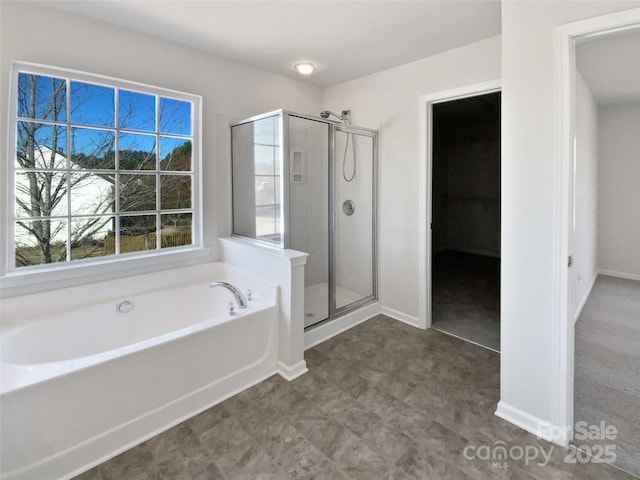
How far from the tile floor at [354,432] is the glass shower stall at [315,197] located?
0.89 metres

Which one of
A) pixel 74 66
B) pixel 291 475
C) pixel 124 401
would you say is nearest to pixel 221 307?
pixel 124 401

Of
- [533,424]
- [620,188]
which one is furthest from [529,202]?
[620,188]

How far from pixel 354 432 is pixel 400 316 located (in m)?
1.68

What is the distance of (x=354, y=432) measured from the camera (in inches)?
72.6

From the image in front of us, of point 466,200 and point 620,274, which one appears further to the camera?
point 466,200

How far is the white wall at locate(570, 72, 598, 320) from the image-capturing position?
3111 mm

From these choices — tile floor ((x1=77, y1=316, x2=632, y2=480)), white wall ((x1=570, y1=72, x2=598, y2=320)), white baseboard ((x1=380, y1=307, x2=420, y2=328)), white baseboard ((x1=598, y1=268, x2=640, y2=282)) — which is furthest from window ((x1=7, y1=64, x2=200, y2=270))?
white baseboard ((x1=598, y1=268, x2=640, y2=282))

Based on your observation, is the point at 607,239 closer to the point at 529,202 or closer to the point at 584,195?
the point at 584,195

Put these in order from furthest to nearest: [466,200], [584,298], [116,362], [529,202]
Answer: [466,200] → [584,298] → [529,202] → [116,362]

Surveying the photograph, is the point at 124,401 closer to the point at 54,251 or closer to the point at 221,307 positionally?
the point at 221,307

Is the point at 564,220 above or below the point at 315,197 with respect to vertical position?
below

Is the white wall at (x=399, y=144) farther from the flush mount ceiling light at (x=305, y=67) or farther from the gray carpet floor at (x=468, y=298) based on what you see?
the flush mount ceiling light at (x=305, y=67)

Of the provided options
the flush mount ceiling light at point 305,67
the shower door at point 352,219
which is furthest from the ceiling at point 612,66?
the flush mount ceiling light at point 305,67

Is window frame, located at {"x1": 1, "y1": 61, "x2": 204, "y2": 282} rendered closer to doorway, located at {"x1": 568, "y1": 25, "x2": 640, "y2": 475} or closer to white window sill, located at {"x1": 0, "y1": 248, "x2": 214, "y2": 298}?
white window sill, located at {"x1": 0, "y1": 248, "x2": 214, "y2": 298}
